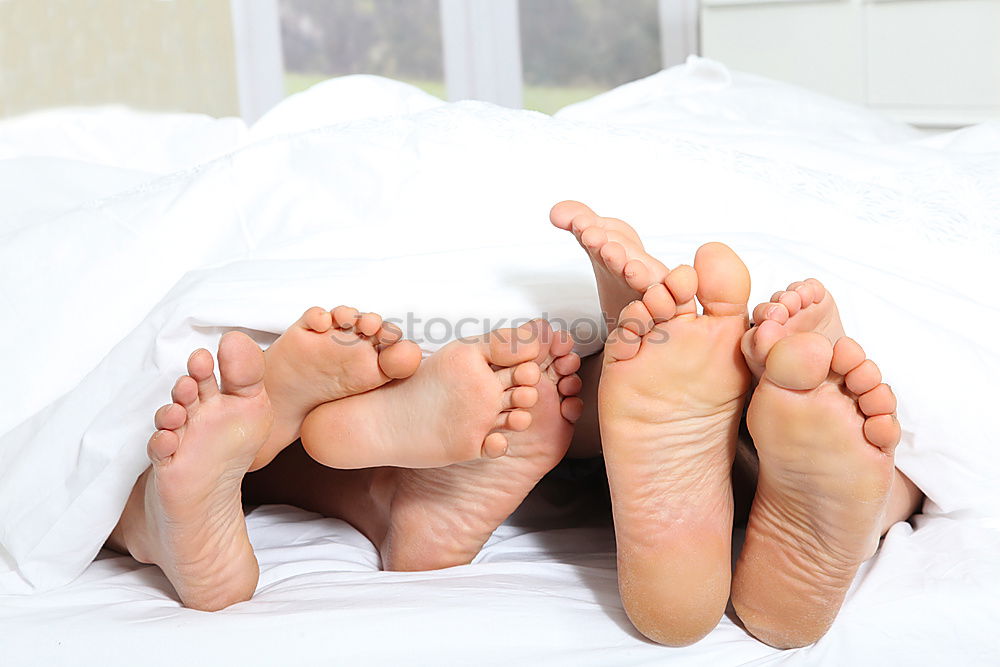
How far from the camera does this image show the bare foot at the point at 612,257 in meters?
0.72

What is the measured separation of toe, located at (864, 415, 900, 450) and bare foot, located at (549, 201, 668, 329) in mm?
165

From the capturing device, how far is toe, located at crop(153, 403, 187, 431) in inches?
28.4

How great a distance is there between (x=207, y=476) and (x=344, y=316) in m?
0.15

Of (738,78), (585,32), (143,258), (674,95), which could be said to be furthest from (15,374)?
(585,32)

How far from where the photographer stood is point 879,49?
2369 millimetres

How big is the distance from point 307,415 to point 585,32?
269cm

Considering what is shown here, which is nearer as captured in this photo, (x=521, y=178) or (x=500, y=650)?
(x=500, y=650)

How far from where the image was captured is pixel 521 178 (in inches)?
37.4

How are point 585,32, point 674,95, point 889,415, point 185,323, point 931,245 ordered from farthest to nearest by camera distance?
point 585,32
point 674,95
point 931,245
point 185,323
point 889,415

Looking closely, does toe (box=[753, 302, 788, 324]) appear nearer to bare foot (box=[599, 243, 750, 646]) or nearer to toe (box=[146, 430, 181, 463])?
bare foot (box=[599, 243, 750, 646])

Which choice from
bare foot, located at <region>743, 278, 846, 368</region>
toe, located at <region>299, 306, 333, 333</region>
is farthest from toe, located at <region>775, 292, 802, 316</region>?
toe, located at <region>299, 306, 333, 333</region>

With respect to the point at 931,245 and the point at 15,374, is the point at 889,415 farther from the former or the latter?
the point at 15,374

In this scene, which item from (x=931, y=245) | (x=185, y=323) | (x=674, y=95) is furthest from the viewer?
(x=674, y=95)

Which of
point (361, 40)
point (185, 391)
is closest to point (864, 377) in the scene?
point (185, 391)
